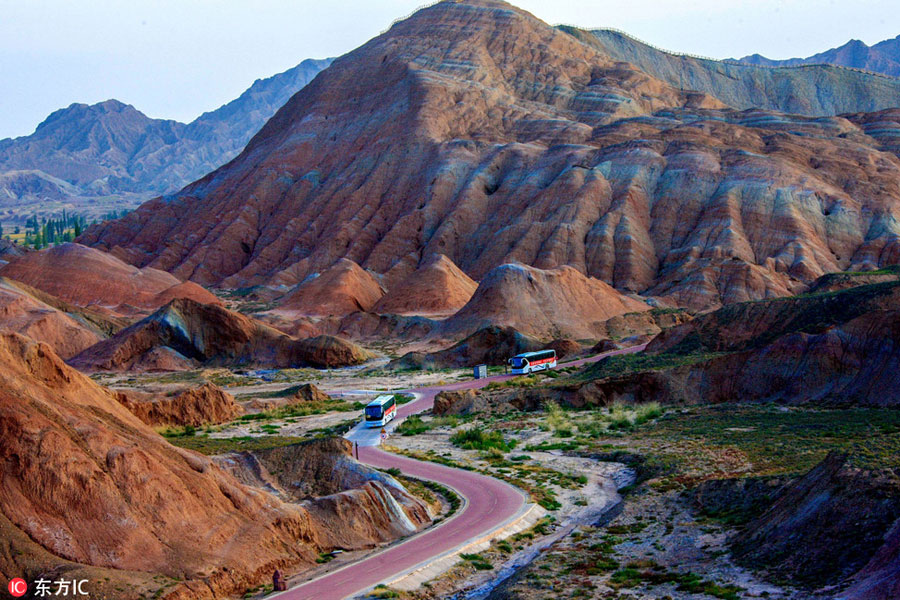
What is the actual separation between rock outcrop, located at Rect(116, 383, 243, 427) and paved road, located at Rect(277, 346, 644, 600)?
11.4 metres

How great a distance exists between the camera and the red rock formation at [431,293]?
99.8m

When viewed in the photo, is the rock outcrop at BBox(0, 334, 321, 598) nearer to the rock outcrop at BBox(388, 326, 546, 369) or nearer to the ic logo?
the ic logo

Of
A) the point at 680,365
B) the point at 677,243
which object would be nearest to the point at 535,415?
the point at 680,365

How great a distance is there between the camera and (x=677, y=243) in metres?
114

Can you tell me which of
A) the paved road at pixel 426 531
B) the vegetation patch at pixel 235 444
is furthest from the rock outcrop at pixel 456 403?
the vegetation patch at pixel 235 444

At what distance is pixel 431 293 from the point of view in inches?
3986

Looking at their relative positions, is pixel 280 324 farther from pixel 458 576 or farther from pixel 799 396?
pixel 458 576

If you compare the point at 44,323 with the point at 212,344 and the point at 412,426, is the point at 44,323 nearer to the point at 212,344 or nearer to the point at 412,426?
the point at 212,344

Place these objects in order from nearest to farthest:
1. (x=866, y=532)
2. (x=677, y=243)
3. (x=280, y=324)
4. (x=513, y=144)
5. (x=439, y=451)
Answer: (x=866, y=532), (x=439, y=451), (x=280, y=324), (x=677, y=243), (x=513, y=144)

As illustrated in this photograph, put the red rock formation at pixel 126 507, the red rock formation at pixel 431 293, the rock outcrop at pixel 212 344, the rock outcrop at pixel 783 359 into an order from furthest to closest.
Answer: the red rock formation at pixel 431 293 → the rock outcrop at pixel 212 344 → the rock outcrop at pixel 783 359 → the red rock formation at pixel 126 507

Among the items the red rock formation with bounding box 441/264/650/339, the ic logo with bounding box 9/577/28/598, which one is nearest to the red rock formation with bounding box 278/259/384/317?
the red rock formation with bounding box 441/264/650/339

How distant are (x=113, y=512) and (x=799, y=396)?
3396 cm

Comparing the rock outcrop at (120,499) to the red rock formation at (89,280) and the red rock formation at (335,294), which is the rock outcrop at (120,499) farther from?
the red rock formation at (89,280)

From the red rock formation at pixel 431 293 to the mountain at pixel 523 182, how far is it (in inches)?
463
